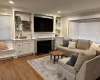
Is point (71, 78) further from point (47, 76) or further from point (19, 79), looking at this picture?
point (19, 79)

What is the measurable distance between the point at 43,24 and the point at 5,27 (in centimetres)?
222

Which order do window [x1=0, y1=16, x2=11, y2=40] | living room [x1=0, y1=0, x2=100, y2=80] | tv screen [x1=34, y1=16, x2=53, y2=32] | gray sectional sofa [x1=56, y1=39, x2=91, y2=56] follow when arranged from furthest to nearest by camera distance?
tv screen [x1=34, y1=16, x2=53, y2=32] → gray sectional sofa [x1=56, y1=39, x2=91, y2=56] → window [x1=0, y1=16, x2=11, y2=40] → living room [x1=0, y1=0, x2=100, y2=80]

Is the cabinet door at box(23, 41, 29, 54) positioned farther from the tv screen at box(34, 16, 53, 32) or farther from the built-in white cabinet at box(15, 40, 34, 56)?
the tv screen at box(34, 16, 53, 32)

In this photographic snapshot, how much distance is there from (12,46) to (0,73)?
5.84ft

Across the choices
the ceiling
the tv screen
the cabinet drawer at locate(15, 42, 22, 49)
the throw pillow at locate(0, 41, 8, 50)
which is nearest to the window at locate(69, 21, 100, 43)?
the ceiling

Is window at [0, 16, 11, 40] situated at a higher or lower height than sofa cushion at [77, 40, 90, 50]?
higher

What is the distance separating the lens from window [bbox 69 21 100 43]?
5069 mm

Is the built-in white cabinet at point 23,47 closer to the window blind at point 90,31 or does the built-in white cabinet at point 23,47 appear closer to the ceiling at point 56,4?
the ceiling at point 56,4

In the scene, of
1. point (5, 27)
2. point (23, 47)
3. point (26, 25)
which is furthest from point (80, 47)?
point (5, 27)

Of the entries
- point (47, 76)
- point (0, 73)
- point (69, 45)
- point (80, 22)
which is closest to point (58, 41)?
point (69, 45)

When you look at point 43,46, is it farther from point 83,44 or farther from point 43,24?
point 83,44

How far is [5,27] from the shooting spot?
452 cm

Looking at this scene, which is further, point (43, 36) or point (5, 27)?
point (43, 36)

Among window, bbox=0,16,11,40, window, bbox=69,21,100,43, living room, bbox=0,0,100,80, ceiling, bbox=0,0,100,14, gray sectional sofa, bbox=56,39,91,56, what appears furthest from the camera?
window, bbox=69,21,100,43
